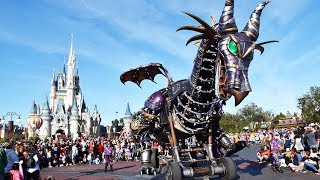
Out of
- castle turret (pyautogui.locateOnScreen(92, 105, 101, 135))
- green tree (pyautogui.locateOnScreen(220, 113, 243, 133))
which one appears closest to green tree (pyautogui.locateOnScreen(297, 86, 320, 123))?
green tree (pyautogui.locateOnScreen(220, 113, 243, 133))

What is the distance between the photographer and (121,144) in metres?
28.8

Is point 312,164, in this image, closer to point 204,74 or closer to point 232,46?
point 204,74

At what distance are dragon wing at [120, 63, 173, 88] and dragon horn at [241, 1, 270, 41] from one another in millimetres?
3494

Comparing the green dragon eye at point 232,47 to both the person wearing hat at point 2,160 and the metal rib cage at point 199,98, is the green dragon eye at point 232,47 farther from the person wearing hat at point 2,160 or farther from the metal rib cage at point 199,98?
the person wearing hat at point 2,160

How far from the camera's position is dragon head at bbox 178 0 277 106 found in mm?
6426

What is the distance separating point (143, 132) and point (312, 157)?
6.67m

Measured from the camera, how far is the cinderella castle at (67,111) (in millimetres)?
105875

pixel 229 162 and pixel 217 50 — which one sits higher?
pixel 217 50

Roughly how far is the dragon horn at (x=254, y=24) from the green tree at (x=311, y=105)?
55760mm

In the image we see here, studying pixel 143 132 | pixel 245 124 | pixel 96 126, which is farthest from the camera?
pixel 96 126

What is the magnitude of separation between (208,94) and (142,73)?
3.31 metres

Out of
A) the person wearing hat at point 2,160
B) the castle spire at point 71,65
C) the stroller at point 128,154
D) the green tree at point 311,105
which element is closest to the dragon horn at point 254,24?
the person wearing hat at point 2,160

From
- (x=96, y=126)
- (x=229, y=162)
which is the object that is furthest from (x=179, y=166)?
(x=96, y=126)

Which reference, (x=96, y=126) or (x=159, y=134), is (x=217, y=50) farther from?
(x=96, y=126)
